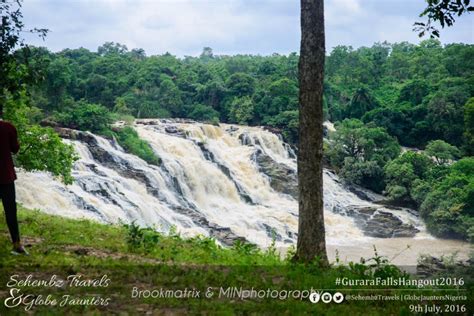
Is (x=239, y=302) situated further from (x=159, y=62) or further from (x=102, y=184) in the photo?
(x=159, y=62)

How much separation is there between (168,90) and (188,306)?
128 ft

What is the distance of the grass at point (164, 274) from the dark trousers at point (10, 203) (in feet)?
0.93

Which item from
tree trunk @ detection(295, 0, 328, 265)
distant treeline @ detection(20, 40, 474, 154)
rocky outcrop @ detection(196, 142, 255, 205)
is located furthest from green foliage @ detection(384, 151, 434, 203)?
tree trunk @ detection(295, 0, 328, 265)

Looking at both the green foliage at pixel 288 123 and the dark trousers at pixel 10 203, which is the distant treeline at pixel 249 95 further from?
the dark trousers at pixel 10 203

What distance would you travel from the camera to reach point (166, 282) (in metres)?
5.36

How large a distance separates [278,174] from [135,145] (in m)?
8.47

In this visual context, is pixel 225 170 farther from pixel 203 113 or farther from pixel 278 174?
pixel 203 113

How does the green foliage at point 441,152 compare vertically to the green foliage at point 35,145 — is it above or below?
below

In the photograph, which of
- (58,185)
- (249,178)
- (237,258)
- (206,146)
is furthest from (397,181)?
(237,258)

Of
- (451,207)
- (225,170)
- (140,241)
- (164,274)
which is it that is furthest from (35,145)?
(451,207)

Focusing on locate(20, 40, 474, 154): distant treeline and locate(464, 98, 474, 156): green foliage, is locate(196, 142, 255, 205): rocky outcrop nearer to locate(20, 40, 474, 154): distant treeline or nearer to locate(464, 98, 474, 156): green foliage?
locate(20, 40, 474, 154): distant treeline

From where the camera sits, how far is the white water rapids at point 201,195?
18.5 metres

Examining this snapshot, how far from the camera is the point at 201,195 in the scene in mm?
24859

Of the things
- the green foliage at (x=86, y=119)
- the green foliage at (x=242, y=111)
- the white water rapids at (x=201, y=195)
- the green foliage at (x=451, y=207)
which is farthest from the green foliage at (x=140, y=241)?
the green foliage at (x=242, y=111)
